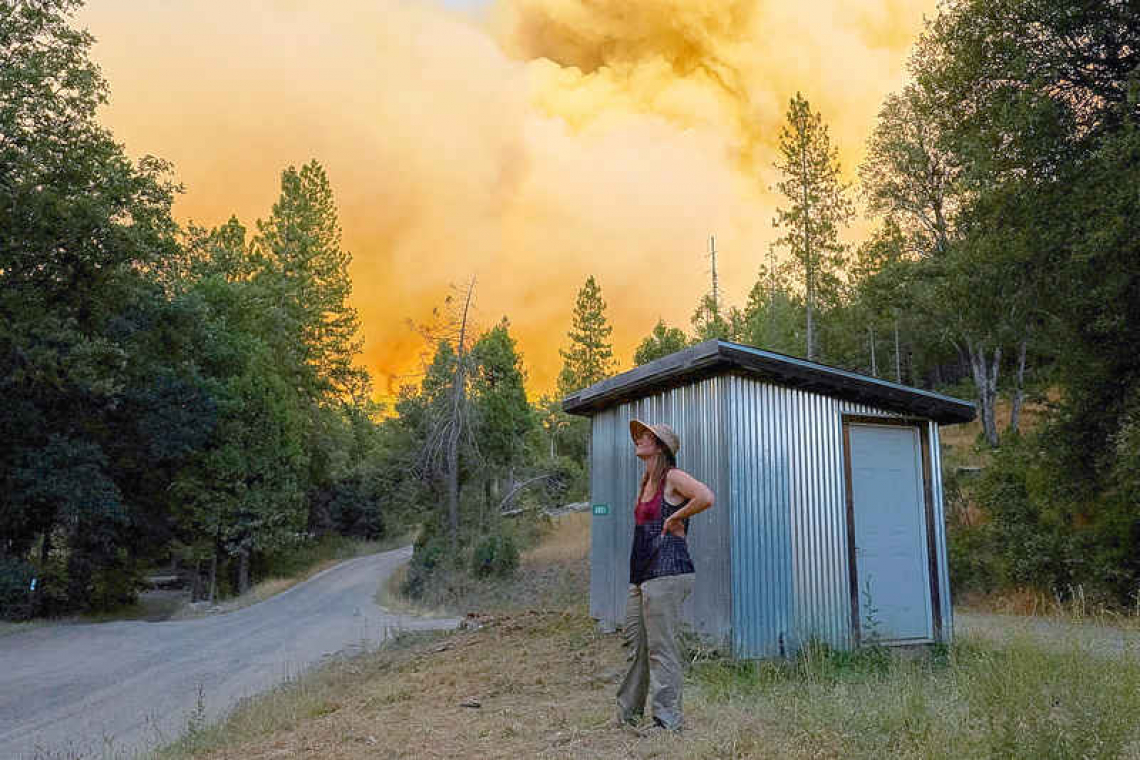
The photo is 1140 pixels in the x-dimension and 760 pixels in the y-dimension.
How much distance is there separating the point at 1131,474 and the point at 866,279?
1784cm

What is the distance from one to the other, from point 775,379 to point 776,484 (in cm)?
110

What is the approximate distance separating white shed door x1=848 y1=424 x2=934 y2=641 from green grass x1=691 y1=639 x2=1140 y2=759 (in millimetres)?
2369

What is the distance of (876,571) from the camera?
8.85 m

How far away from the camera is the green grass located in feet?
12.6

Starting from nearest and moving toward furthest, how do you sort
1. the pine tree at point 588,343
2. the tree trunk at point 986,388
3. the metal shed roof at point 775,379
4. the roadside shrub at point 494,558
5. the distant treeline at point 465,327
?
the metal shed roof at point 775,379
the distant treeline at point 465,327
the roadside shrub at point 494,558
the tree trunk at point 986,388
the pine tree at point 588,343

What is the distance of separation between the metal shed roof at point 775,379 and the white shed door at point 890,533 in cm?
Result: 40

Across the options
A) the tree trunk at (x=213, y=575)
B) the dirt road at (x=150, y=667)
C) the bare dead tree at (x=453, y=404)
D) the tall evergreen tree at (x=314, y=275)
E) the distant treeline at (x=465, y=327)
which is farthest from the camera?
the tall evergreen tree at (x=314, y=275)

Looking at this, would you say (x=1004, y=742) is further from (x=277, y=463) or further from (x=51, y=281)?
(x=277, y=463)

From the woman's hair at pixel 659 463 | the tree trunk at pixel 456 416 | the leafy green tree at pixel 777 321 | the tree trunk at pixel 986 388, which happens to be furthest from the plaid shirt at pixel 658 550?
the leafy green tree at pixel 777 321

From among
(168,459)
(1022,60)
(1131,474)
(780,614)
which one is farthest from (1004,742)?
(168,459)

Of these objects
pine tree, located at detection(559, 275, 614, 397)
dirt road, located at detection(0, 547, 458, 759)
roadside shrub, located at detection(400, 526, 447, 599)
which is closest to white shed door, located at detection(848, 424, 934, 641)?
dirt road, located at detection(0, 547, 458, 759)

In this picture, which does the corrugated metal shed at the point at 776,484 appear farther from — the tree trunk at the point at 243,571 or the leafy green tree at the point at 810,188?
the tree trunk at the point at 243,571

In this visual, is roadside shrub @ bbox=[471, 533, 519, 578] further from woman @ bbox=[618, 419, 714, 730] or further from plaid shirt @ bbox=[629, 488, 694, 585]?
plaid shirt @ bbox=[629, 488, 694, 585]

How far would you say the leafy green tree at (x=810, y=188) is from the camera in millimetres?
29170
